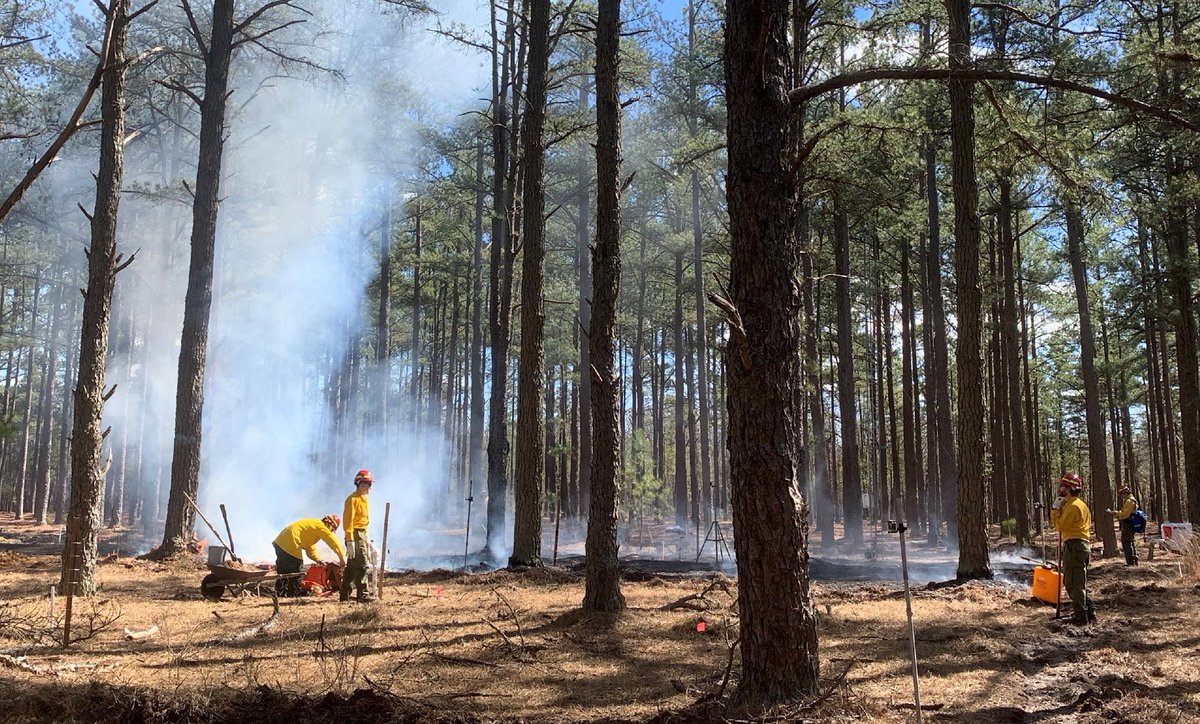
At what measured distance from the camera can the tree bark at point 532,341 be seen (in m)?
11.8

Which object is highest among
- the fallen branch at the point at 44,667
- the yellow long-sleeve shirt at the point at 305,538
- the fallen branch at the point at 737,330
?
the fallen branch at the point at 737,330

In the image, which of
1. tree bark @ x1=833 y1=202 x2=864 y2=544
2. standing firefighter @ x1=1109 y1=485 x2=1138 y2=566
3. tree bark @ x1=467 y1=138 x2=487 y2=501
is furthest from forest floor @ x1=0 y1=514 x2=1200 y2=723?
tree bark @ x1=467 y1=138 x2=487 y2=501

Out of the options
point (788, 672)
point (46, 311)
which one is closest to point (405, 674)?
point (788, 672)

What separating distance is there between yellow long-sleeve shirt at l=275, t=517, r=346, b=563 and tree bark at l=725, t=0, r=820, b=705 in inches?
285

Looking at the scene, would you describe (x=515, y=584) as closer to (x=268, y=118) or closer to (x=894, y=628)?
(x=894, y=628)

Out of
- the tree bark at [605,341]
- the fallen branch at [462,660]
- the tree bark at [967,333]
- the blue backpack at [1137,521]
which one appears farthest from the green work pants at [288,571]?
the blue backpack at [1137,521]

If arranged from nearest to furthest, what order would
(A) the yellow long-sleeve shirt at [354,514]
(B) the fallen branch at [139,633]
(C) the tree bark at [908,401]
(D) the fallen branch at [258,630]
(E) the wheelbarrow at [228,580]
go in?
(B) the fallen branch at [139,633] < (D) the fallen branch at [258,630] < (E) the wheelbarrow at [228,580] < (A) the yellow long-sleeve shirt at [354,514] < (C) the tree bark at [908,401]

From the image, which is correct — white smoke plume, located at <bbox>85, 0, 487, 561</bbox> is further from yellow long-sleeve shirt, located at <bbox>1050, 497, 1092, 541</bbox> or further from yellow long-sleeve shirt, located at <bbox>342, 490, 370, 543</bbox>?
yellow long-sleeve shirt, located at <bbox>1050, 497, 1092, 541</bbox>

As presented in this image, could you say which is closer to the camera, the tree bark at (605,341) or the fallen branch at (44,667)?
the fallen branch at (44,667)

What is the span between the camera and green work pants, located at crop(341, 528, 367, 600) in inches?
400

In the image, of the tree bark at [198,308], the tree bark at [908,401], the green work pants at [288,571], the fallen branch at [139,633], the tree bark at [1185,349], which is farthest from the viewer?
the tree bark at [908,401]

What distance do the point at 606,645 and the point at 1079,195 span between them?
700cm

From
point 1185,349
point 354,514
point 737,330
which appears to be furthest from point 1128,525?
point 354,514

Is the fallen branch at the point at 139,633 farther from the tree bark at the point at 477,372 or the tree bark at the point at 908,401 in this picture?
the tree bark at the point at 908,401
